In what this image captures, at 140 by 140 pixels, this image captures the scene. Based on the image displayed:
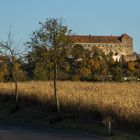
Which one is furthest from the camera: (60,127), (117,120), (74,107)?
(74,107)

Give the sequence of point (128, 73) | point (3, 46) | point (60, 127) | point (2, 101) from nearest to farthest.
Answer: point (60, 127)
point (3, 46)
point (2, 101)
point (128, 73)

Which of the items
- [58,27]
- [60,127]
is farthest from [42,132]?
[58,27]

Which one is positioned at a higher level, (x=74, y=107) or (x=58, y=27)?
(x=58, y=27)

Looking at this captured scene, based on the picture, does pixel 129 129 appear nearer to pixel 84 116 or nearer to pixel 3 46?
pixel 84 116

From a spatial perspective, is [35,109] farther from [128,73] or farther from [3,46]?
[128,73]

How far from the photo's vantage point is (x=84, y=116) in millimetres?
25812

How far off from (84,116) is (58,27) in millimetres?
5312

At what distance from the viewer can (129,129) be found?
21.2m

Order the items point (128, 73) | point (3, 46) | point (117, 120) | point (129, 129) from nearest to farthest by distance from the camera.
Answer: point (129, 129), point (117, 120), point (3, 46), point (128, 73)

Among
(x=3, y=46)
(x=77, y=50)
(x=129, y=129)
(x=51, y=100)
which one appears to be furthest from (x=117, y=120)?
(x=3, y=46)

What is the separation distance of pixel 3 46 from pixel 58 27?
7.25 meters

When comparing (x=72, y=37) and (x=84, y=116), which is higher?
(x=72, y=37)

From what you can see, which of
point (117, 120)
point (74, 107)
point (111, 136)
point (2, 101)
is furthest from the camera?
point (2, 101)

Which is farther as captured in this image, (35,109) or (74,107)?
(35,109)
